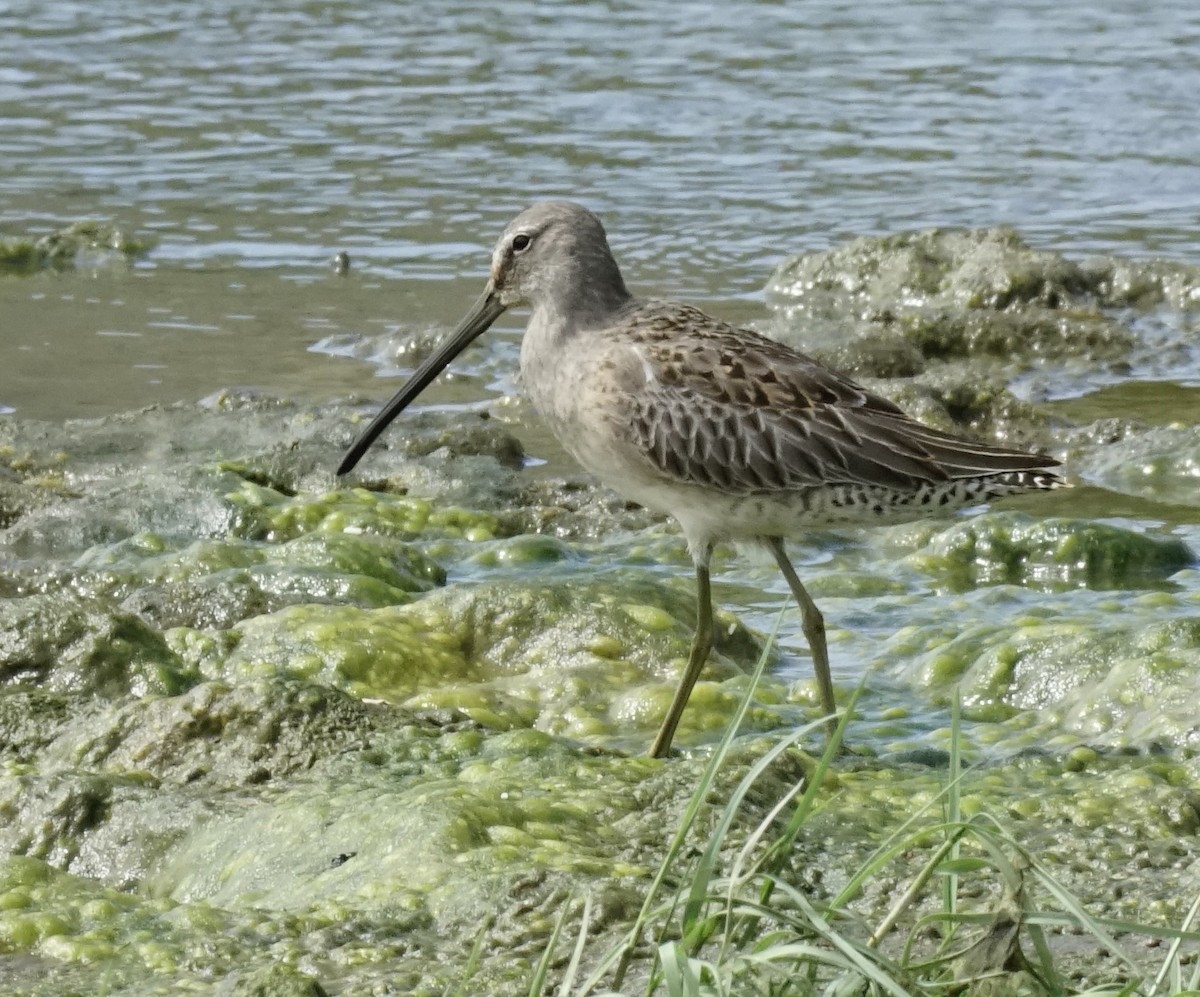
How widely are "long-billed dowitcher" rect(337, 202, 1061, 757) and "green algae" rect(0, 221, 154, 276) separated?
16.8ft

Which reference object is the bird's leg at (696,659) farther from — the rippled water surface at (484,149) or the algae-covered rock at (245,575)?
the rippled water surface at (484,149)

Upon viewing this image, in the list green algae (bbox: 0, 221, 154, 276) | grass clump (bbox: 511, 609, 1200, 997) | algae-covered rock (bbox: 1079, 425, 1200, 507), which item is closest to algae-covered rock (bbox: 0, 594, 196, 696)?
grass clump (bbox: 511, 609, 1200, 997)

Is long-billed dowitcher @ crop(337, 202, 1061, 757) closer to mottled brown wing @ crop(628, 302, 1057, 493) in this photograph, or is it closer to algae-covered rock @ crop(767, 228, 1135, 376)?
mottled brown wing @ crop(628, 302, 1057, 493)

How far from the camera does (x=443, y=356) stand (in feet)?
15.6

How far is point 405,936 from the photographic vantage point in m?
2.79

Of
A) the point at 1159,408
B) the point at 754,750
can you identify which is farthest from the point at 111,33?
the point at 754,750

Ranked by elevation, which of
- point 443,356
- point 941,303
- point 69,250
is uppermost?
point 443,356

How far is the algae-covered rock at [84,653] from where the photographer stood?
3.98 metres

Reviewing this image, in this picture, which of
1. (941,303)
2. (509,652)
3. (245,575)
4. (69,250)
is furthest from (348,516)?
(69,250)

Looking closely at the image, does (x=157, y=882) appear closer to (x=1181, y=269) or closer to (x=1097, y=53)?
(x=1181, y=269)

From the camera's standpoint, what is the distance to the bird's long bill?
4.58 meters

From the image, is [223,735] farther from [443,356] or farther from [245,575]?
[443,356]

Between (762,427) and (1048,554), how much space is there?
1.50 m

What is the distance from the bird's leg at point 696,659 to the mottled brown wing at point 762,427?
0.20 metres
